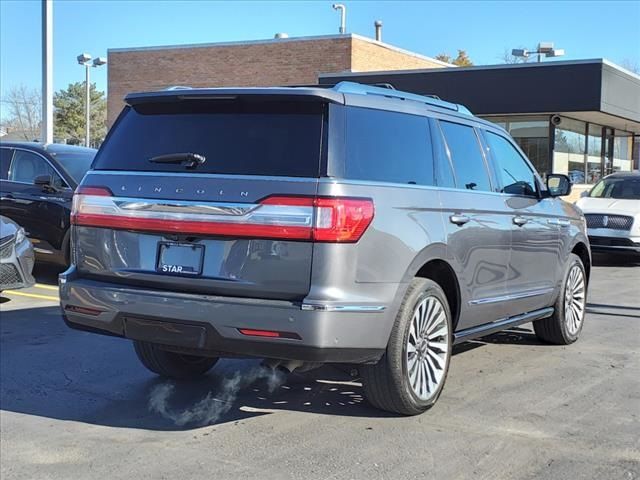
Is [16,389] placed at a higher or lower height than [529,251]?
lower

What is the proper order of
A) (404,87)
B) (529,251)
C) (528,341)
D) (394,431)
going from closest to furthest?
(394,431), (529,251), (528,341), (404,87)

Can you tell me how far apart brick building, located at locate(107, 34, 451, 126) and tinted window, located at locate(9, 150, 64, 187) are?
56.6 feet

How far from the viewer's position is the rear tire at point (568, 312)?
6.63 m

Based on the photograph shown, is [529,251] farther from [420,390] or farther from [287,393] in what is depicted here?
[287,393]

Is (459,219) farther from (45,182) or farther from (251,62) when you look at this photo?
(251,62)

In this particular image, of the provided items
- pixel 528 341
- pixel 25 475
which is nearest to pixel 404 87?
pixel 528 341

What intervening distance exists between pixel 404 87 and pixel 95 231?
18511mm

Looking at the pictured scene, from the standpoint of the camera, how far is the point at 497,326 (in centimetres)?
561

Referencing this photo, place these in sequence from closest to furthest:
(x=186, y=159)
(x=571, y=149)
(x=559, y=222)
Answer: (x=186, y=159), (x=559, y=222), (x=571, y=149)

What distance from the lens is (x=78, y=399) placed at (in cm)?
514

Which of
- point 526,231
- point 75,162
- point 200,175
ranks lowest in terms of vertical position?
point 526,231

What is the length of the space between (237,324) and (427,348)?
1378mm

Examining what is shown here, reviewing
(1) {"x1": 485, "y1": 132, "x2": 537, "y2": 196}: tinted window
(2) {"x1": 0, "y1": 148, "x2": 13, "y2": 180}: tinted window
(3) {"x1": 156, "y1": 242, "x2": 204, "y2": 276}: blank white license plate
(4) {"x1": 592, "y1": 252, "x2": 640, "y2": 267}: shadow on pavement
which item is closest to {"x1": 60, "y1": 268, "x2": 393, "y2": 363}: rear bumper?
(3) {"x1": 156, "y1": 242, "x2": 204, "y2": 276}: blank white license plate

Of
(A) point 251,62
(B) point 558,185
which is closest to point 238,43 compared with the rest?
(A) point 251,62
